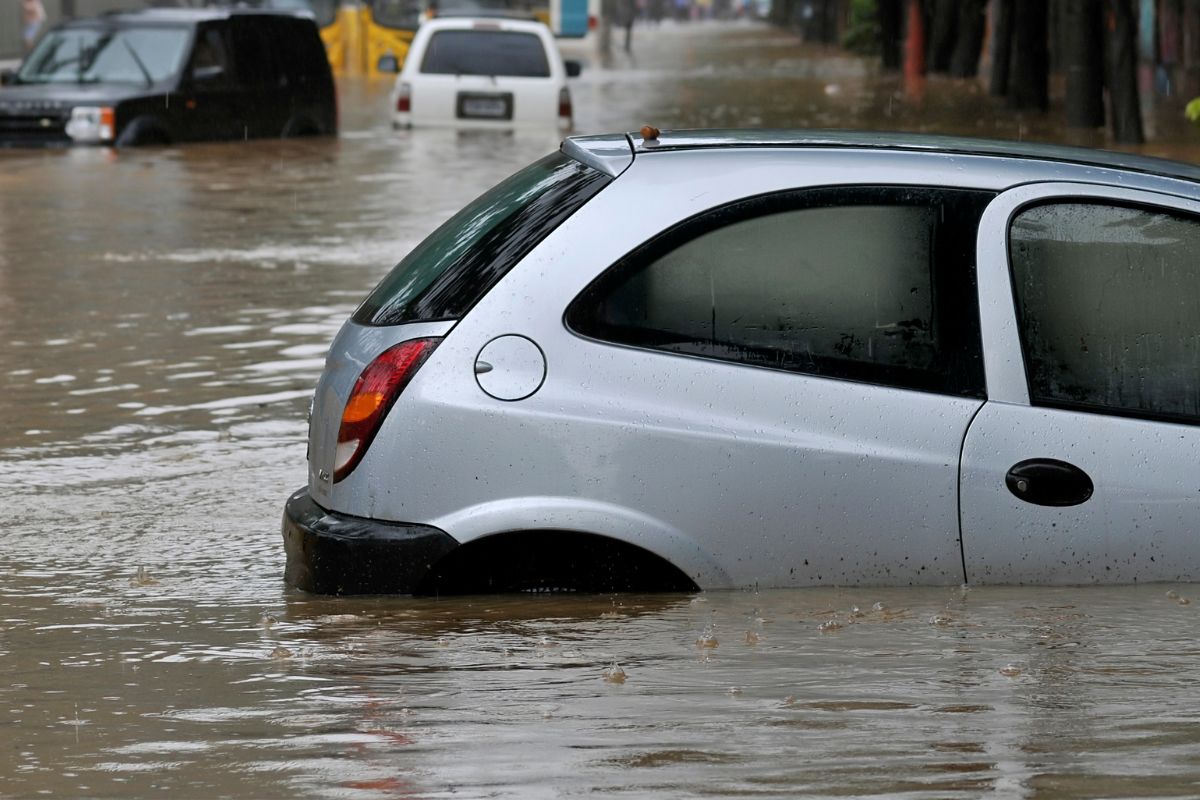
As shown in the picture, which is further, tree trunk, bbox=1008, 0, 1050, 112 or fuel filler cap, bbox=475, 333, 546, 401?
tree trunk, bbox=1008, 0, 1050, 112

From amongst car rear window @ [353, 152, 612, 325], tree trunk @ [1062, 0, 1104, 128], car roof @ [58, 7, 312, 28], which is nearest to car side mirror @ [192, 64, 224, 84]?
Result: car roof @ [58, 7, 312, 28]

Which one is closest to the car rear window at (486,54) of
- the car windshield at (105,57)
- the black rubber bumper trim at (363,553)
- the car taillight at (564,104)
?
the car taillight at (564,104)

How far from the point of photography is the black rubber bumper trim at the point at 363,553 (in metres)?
5.42

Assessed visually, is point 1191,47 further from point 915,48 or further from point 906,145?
point 906,145

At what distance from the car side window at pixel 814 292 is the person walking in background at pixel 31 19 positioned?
4207cm

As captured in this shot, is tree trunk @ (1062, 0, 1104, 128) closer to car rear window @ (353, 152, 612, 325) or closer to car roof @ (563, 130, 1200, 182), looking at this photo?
car roof @ (563, 130, 1200, 182)

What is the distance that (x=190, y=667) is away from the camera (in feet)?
17.8

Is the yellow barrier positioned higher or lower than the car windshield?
higher

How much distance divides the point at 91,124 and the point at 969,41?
870 inches

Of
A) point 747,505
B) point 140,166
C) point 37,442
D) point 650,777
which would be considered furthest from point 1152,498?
point 140,166

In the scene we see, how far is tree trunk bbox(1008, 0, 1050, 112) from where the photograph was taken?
31.7m

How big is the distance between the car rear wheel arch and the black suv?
1856cm

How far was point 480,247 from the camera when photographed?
18.5 feet

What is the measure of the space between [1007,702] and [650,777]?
0.95 meters
